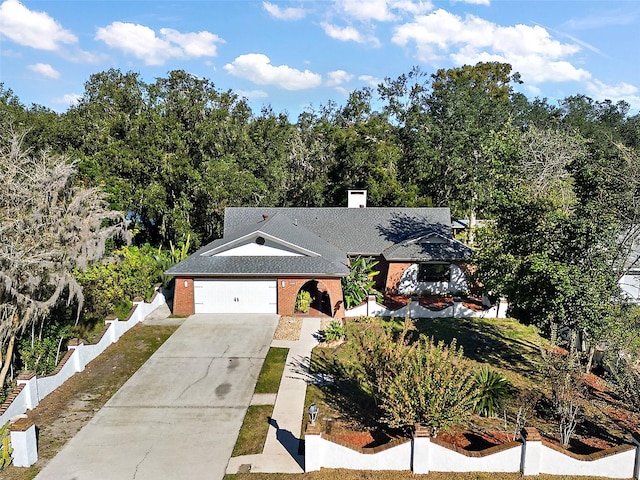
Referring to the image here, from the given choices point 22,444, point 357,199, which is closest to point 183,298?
point 22,444

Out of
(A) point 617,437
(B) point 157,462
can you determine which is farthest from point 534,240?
(B) point 157,462

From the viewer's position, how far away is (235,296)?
21.8 m

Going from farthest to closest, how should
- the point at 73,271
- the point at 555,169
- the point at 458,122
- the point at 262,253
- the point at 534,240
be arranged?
the point at 458,122 < the point at 555,169 < the point at 262,253 < the point at 73,271 < the point at 534,240

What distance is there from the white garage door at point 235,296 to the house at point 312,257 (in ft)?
0.15

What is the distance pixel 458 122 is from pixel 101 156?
85.4ft

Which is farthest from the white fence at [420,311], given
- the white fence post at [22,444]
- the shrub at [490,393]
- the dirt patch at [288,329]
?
the white fence post at [22,444]

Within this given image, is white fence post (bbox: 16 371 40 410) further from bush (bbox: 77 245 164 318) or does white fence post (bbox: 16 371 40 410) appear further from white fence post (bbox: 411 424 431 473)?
white fence post (bbox: 411 424 431 473)

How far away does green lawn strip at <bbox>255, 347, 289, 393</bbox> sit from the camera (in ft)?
48.4

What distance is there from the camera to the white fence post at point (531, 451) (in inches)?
405

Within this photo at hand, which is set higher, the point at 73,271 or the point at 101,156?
the point at 101,156

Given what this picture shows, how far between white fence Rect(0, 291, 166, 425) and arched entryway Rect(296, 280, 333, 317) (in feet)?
24.6

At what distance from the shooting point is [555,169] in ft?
86.6

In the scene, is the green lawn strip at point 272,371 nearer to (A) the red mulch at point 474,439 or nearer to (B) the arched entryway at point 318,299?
(B) the arched entryway at point 318,299

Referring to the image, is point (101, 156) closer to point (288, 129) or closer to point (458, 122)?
point (288, 129)
